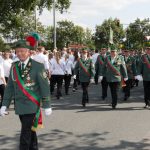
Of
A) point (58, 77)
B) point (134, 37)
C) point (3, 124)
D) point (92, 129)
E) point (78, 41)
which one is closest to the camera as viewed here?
point (92, 129)

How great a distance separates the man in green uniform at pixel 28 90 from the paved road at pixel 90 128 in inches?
50.5

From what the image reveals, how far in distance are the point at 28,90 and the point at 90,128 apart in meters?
3.16

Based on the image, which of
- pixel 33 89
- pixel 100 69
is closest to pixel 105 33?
pixel 100 69

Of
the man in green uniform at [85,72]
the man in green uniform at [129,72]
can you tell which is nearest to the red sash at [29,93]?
the man in green uniform at [85,72]

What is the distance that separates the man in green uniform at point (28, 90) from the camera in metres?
5.61

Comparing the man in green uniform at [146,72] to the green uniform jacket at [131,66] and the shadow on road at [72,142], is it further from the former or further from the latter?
the shadow on road at [72,142]

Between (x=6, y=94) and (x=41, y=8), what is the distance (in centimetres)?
3019

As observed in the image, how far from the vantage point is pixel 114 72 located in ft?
37.4

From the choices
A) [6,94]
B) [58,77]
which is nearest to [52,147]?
[6,94]

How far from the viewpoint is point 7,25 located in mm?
35156

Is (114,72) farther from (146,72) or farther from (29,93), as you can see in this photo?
(29,93)

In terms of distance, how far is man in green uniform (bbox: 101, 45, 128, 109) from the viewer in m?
11.3

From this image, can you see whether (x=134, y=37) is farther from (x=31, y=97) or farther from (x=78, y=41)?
(x=31, y=97)

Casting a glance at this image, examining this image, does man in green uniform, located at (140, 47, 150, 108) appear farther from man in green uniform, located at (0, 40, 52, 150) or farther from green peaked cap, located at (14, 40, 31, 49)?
green peaked cap, located at (14, 40, 31, 49)
